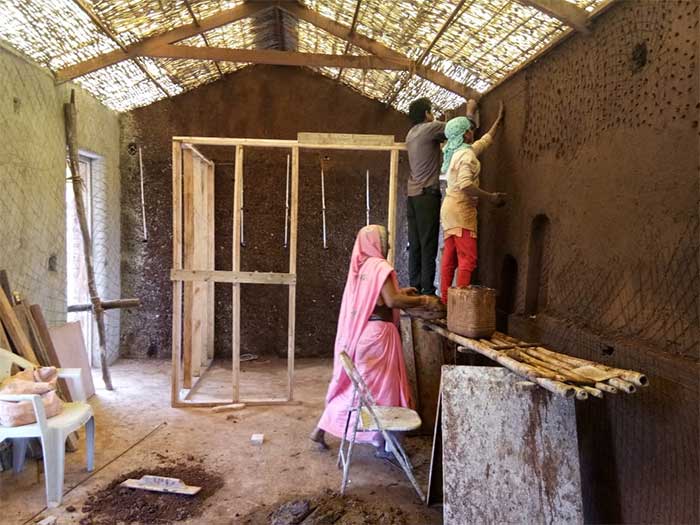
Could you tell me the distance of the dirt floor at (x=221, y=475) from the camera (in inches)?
109

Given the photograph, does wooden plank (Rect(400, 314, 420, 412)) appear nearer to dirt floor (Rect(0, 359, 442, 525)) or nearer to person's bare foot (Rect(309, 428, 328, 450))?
dirt floor (Rect(0, 359, 442, 525))

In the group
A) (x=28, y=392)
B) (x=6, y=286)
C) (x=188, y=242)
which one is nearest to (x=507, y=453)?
(x=28, y=392)

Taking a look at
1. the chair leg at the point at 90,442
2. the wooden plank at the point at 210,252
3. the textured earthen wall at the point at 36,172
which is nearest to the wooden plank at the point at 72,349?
the textured earthen wall at the point at 36,172

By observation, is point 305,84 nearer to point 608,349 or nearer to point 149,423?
point 149,423

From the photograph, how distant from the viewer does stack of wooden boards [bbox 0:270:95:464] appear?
3.52 m

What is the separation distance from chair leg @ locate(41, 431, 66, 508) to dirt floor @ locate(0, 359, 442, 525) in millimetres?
62

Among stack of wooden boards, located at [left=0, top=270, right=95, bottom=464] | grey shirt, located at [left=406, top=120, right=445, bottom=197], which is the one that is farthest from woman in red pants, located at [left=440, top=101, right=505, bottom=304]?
stack of wooden boards, located at [left=0, top=270, right=95, bottom=464]

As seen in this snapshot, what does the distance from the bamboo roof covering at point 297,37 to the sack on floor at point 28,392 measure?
2.59 m

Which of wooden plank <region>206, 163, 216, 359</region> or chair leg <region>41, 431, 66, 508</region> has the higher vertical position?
wooden plank <region>206, 163, 216, 359</region>

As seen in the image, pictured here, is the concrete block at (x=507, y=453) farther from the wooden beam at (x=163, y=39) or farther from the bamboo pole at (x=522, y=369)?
the wooden beam at (x=163, y=39)

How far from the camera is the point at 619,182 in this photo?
8.45 feet

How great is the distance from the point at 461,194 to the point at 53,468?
3.09 metres

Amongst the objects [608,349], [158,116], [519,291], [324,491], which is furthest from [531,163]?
[158,116]

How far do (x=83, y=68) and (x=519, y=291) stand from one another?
4.37 meters
